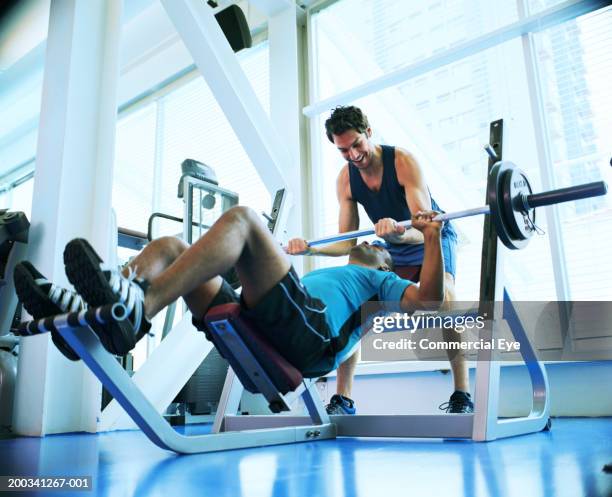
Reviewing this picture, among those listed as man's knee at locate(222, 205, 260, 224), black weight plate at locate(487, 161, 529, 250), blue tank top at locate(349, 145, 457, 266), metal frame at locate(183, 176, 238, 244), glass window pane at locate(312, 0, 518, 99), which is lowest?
man's knee at locate(222, 205, 260, 224)

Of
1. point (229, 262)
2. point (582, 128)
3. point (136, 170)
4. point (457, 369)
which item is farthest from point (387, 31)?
point (229, 262)

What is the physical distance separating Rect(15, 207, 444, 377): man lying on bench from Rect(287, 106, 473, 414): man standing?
0.47 m

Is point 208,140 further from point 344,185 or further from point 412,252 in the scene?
point 412,252

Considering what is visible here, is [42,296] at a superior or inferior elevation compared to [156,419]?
superior

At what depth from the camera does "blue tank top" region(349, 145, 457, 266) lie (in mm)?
2619

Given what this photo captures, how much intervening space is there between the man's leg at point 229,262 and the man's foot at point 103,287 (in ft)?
0.20

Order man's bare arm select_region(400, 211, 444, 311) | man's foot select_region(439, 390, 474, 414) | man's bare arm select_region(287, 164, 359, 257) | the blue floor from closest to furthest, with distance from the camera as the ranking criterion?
the blue floor, man's bare arm select_region(400, 211, 444, 311), man's foot select_region(439, 390, 474, 414), man's bare arm select_region(287, 164, 359, 257)

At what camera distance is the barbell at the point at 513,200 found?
198cm

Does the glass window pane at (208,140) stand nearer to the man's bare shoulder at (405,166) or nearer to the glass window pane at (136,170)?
the glass window pane at (136,170)

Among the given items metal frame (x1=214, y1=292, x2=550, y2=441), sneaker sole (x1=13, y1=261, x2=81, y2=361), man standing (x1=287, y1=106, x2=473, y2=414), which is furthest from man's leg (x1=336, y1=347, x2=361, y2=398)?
sneaker sole (x1=13, y1=261, x2=81, y2=361)

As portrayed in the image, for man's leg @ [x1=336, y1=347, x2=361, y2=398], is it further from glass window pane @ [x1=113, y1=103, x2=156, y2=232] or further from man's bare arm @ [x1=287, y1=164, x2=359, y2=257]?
glass window pane @ [x1=113, y1=103, x2=156, y2=232]

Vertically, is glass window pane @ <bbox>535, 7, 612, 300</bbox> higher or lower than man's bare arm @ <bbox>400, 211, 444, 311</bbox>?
higher

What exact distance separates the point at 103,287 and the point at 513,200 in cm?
142

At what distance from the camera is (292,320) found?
1.58 m
